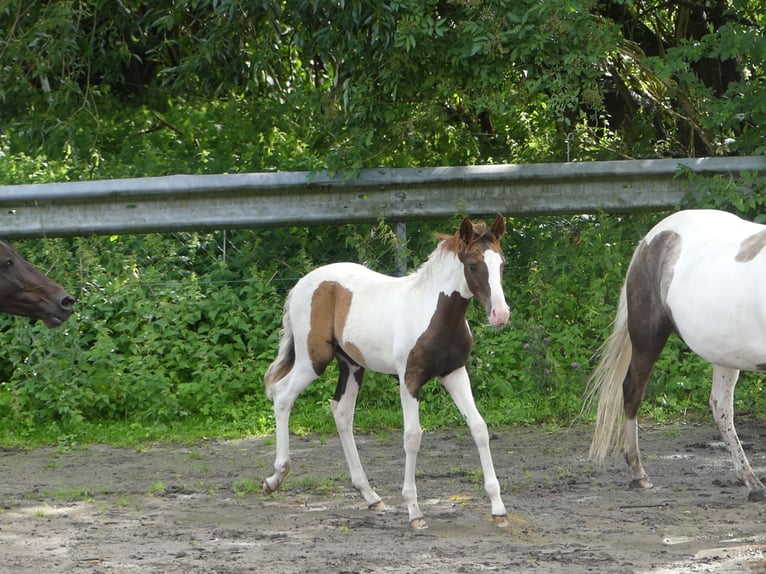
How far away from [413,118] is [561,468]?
3.24 meters

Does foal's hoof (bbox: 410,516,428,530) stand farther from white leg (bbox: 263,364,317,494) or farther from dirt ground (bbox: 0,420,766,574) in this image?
Result: white leg (bbox: 263,364,317,494)

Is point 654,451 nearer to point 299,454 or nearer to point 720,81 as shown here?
point 299,454

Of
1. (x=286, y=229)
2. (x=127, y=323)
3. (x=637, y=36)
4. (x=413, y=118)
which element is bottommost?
(x=127, y=323)

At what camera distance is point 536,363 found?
8242 mm

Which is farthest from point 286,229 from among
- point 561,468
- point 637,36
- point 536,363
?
point 637,36

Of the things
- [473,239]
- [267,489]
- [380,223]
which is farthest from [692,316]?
[380,223]

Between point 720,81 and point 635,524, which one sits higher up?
point 720,81

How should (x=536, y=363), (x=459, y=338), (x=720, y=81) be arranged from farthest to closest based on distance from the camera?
(x=720, y=81) < (x=536, y=363) < (x=459, y=338)

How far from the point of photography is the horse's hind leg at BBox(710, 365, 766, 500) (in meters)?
6.23

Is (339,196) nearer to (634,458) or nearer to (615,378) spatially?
(615,378)

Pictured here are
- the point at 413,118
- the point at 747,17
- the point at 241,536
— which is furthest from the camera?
the point at 747,17

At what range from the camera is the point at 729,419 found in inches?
259

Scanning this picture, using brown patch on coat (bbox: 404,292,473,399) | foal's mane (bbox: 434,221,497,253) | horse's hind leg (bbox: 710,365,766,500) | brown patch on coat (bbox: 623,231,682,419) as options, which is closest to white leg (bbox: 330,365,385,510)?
brown patch on coat (bbox: 404,292,473,399)

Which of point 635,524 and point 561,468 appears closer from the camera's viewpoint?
point 635,524
